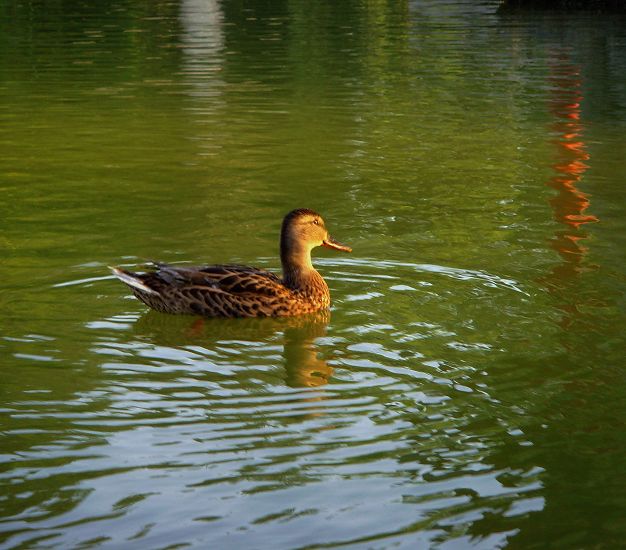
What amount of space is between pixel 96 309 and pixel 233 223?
10.5 feet

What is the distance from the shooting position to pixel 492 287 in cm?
1106

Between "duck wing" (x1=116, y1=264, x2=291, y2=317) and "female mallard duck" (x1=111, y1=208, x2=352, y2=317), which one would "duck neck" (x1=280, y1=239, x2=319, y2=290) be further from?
"duck wing" (x1=116, y1=264, x2=291, y2=317)

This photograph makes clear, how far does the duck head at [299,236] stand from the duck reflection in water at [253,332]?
20.5 inches

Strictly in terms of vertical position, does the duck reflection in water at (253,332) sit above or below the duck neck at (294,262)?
below

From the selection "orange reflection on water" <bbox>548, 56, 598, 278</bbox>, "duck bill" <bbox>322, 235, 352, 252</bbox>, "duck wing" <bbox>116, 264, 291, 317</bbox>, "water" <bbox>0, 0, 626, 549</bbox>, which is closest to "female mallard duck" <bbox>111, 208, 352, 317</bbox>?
"duck wing" <bbox>116, 264, 291, 317</bbox>

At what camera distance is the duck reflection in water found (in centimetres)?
944

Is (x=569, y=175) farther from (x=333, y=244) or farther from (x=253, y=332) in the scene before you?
(x=253, y=332)

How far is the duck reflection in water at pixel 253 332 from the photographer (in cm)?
944

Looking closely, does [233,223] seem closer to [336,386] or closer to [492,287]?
[492,287]

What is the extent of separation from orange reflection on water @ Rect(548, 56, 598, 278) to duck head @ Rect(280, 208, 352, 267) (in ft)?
6.95

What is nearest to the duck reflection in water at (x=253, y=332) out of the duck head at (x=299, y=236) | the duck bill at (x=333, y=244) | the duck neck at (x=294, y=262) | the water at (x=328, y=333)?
the water at (x=328, y=333)

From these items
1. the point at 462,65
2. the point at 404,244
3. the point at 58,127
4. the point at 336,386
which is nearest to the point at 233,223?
the point at 404,244

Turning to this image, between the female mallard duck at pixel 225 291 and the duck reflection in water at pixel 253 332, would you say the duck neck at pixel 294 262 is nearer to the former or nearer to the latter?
the female mallard duck at pixel 225 291

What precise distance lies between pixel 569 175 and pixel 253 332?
23.4 ft
